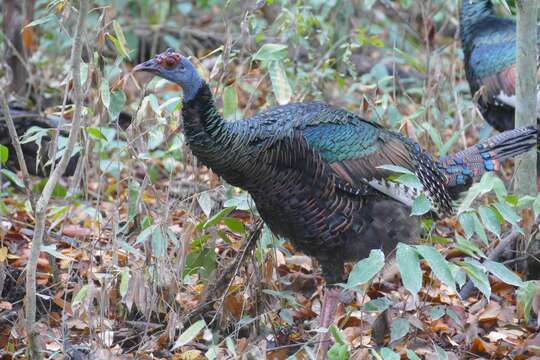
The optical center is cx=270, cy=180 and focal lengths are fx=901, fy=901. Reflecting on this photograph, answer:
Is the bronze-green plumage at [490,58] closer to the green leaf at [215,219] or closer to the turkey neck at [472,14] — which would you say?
the turkey neck at [472,14]

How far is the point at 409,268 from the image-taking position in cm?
347

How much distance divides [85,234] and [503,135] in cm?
258

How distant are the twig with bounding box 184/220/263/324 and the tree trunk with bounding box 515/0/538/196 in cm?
165

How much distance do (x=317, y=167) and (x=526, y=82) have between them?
1.45 m

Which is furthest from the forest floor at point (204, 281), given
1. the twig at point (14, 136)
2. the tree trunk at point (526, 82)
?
the twig at point (14, 136)

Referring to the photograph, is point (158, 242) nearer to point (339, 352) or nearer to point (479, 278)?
point (339, 352)

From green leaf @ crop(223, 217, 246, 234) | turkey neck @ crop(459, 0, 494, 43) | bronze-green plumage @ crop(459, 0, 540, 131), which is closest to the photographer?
green leaf @ crop(223, 217, 246, 234)

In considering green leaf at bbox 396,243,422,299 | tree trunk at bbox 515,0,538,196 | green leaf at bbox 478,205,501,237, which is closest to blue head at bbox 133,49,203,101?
green leaf at bbox 396,243,422,299

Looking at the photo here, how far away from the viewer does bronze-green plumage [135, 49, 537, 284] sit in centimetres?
427

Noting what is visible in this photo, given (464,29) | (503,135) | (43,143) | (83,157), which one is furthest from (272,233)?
(464,29)

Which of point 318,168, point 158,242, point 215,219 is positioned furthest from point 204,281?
point 318,168

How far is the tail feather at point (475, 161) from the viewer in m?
5.22

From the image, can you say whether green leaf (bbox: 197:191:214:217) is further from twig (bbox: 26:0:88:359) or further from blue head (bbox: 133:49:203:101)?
twig (bbox: 26:0:88:359)

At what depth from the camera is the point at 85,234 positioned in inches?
219
